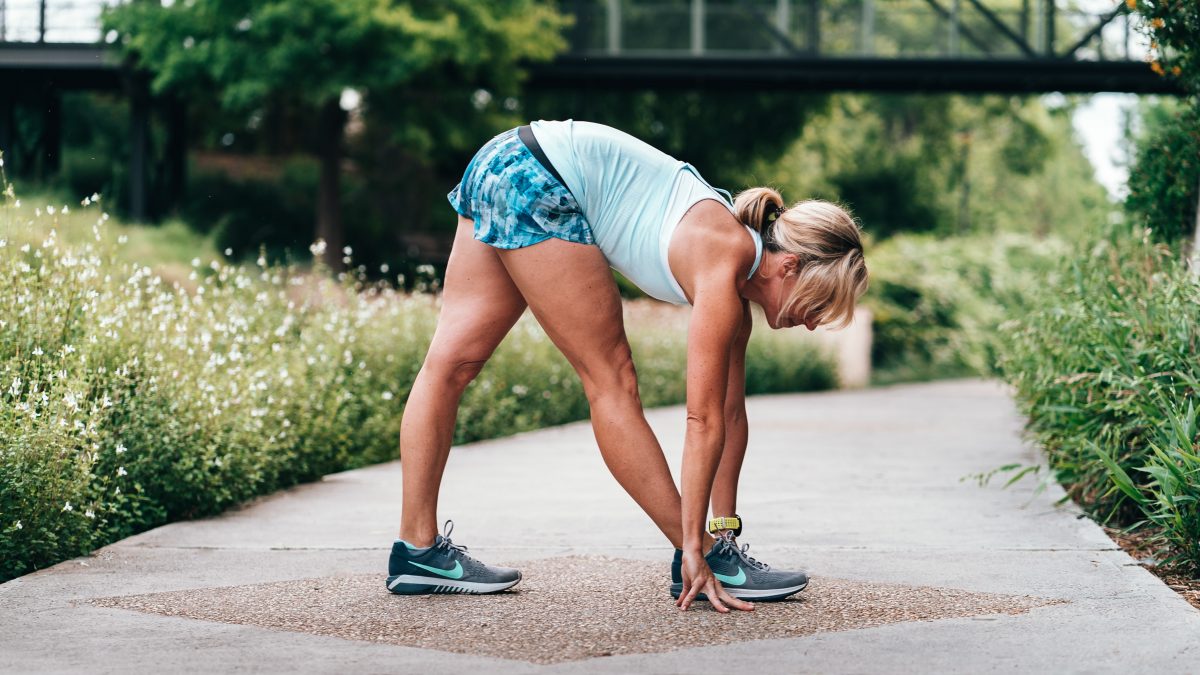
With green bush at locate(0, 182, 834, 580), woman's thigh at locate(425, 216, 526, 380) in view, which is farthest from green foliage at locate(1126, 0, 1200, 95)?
green bush at locate(0, 182, 834, 580)

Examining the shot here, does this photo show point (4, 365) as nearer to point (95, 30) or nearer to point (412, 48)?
point (412, 48)

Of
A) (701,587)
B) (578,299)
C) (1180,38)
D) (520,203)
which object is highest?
(1180,38)

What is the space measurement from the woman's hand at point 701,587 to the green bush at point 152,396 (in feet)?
6.68

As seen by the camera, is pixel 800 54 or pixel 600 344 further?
pixel 800 54

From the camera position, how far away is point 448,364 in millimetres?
4121

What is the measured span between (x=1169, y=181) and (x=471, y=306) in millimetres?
4283

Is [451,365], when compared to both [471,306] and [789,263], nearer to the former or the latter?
[471,306]

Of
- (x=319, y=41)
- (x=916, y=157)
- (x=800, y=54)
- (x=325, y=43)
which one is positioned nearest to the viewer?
(x=319, y=41)

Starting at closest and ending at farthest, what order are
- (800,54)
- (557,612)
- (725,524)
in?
(557,612), (725,524), (800,54)

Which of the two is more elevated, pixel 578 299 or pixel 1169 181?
pixel 1169 181

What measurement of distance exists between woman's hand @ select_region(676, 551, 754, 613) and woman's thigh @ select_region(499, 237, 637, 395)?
0.51 metres

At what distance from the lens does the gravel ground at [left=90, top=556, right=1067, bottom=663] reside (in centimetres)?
350

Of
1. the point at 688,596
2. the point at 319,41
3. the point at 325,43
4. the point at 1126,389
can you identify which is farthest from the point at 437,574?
the point at 325,43

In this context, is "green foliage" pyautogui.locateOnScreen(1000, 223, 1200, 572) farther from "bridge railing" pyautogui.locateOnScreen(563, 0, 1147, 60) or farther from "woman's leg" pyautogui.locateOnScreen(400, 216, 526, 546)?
"bridge railing" pyautogui.locateOnScreen(563, 0, 1147, 60)
